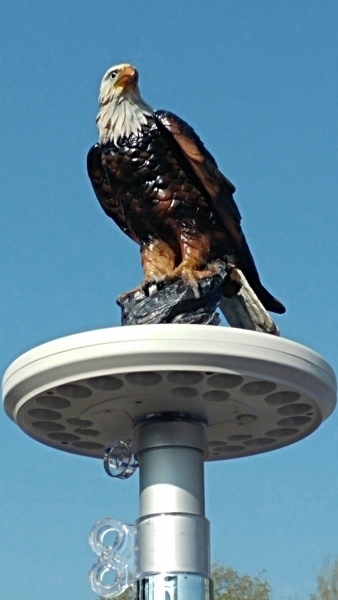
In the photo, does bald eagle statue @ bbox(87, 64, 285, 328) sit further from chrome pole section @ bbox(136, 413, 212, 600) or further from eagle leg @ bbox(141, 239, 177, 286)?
chrome pole section @ bbox(136, 413, 212, 600)

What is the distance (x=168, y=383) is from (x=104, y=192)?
9.60 feet

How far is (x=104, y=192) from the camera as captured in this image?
464 inches

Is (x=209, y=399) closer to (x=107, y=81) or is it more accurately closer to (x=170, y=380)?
(x=170, y=380)

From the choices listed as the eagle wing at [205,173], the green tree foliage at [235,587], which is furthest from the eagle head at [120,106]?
the green tree foliage at [235,587]

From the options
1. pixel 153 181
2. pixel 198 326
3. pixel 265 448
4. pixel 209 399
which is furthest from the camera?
pixel 265 448

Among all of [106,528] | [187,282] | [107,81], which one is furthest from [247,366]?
[107,81]

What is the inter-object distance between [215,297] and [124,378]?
64.2 inches

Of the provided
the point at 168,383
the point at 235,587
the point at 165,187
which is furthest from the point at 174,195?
the point at 235,587

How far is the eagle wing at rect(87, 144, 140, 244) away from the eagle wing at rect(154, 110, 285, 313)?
1.07 metres

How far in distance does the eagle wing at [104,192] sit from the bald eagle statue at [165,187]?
13.4 inches

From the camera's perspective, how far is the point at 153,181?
426 inches

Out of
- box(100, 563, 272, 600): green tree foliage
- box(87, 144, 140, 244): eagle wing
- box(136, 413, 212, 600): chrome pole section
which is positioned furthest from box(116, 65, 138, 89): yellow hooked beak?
box(100, 563, 272, 600): green tree foliage

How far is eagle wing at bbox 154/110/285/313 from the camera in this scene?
10664mm

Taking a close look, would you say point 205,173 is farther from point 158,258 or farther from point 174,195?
point 158,258
